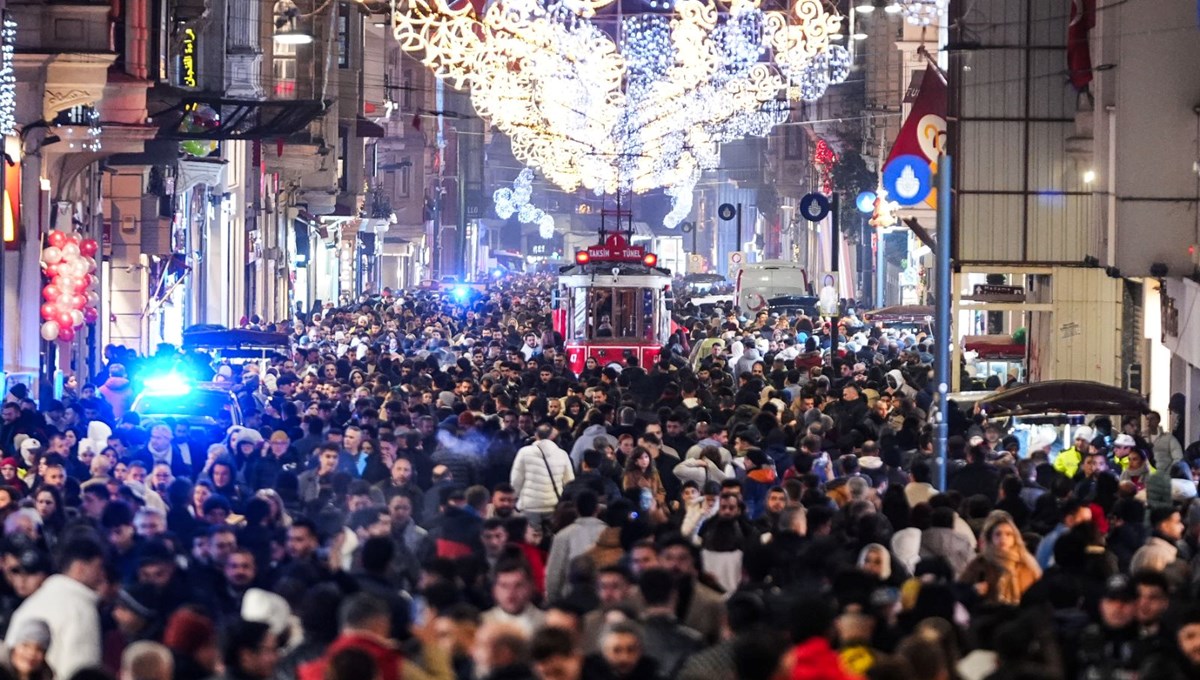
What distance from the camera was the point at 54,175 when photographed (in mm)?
33250

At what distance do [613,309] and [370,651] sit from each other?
3239 cm

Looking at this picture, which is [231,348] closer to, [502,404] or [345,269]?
[502,404]

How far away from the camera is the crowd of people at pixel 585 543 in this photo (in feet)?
31.2

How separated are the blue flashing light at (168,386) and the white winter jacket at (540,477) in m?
6.03

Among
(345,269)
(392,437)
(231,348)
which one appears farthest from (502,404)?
(345,269)

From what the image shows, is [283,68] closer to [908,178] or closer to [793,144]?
[908,178]

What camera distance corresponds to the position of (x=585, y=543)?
1359cm

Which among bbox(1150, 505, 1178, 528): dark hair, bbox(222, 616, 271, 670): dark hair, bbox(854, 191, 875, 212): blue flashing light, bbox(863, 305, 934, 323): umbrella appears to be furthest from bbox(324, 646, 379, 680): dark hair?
bbox(854, 191, 875, 212): blue flashing light

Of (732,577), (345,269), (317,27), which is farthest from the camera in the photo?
(345,269)

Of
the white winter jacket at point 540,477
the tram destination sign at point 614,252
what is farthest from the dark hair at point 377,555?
the tram destination sign at point 614,252

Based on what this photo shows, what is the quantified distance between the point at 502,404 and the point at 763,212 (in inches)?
3810

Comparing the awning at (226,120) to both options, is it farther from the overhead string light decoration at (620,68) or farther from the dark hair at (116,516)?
the dark hair at (116,516)

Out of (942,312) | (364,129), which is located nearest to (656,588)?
(942,312)

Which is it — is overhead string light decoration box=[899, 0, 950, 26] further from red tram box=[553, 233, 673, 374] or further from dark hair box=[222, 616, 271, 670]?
red tram box=[553, 233, 673, 374]
